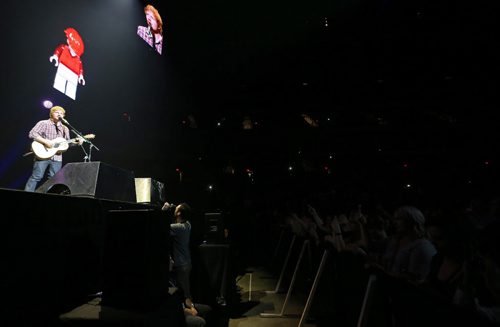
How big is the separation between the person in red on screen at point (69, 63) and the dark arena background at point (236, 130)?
22 centimetres

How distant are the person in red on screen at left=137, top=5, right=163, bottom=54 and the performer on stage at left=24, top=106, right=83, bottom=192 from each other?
608cm

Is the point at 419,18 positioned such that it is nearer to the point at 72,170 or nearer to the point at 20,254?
the point at 72,170

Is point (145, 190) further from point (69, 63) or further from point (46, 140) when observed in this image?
point (69, 63)

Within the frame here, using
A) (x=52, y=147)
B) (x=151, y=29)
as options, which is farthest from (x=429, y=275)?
(x=151, y=29)

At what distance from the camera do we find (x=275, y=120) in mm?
18734

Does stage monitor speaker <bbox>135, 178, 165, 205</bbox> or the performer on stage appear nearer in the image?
the performer on stage

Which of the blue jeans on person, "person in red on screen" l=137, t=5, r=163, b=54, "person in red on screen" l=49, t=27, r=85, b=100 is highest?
"person in red on screen" l=137, t=5, r=163, b=54

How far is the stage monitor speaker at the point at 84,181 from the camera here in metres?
3.26

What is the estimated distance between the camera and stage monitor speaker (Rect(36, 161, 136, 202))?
326 cm

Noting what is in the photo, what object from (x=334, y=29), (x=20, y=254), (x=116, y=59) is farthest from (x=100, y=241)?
(x=334, y=29)

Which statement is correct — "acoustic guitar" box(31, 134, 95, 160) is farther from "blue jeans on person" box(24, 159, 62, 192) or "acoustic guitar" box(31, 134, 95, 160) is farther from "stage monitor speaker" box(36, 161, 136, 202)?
"stage monitor speaker" box(36, 161, 136, 202)

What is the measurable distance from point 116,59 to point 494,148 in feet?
53.2

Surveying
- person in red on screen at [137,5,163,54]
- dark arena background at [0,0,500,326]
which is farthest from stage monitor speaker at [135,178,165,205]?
person in red on screen at [137,5,163,54]

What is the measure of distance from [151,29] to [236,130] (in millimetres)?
7957
